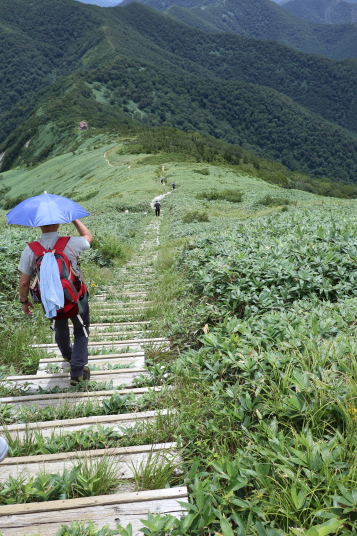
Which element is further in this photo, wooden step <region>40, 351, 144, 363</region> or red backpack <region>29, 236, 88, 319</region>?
wooden step <region>40, 351, 144, 363</region>

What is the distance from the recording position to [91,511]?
2262 millimetres

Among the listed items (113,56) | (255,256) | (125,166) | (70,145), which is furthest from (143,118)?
(255,256)

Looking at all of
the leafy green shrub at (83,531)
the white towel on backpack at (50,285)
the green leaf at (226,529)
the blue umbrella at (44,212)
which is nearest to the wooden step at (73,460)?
the leafy green shrub at (83,531)

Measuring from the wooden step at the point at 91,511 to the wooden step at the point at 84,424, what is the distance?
0.76 metres

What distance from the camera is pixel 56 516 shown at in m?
2.23

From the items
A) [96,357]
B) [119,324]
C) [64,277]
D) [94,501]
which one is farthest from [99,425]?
[119,324]

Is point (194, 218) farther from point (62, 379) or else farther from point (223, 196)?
point (62, 379)

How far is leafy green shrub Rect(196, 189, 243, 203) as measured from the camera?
3250cm

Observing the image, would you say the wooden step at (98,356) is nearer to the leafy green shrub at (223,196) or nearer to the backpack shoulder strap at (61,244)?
the backpack shoulder strap at (61,244)

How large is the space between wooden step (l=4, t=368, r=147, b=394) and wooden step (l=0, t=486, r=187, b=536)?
5.43ft

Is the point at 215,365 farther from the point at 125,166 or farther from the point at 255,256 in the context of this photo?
the point at 125,166

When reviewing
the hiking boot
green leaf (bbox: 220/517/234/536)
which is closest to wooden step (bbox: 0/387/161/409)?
the hiking boot

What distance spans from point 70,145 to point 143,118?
53469mm

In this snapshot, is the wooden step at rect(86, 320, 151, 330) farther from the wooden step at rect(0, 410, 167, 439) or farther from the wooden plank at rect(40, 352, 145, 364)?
the wooden step at rect(0, 410, 167, 439)
